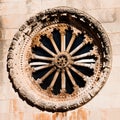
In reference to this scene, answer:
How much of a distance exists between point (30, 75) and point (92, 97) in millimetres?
1314

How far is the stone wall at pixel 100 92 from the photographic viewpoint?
11.2 m

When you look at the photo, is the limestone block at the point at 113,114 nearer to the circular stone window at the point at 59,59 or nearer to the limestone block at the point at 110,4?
the circular stone window at the point at 59,59

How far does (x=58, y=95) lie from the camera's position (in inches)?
452

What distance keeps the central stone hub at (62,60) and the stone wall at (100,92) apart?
34.6 inches

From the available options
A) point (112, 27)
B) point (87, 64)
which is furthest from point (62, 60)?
point (112, 27)

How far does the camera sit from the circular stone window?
11352 mm

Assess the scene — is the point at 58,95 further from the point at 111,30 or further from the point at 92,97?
the point at 111,30

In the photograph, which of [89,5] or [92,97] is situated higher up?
[89,5]

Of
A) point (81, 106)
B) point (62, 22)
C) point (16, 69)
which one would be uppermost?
point (62, 22)

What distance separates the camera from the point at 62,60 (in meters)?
11.6

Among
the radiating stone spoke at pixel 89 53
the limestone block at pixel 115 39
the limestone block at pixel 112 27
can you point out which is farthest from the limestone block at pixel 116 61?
the limestone block at pixel 112 27

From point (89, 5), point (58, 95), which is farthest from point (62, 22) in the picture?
point (58, 95)

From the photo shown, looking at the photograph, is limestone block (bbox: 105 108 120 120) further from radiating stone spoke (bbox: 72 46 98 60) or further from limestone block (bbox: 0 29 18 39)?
limestone block (bbox: 0 29 18 39)

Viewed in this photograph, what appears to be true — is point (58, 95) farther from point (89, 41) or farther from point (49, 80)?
point (89, 41)
